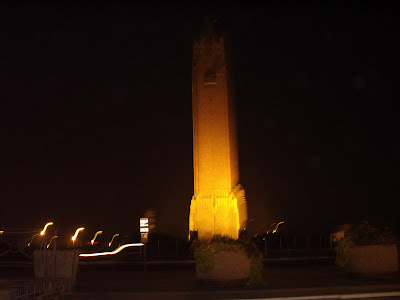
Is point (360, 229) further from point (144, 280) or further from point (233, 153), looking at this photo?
point (233, 153)

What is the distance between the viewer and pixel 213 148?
46500 millimetres

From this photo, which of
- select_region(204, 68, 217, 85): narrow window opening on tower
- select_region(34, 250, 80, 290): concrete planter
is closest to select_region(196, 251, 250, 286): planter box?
select_region(34, 250, 80, 290): concrete planter

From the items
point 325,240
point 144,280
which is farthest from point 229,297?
point 325,240

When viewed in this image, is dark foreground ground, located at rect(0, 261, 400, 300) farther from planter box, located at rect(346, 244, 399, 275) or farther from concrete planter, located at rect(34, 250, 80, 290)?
concrete planter, located at rect(34, 250, 80, 290)

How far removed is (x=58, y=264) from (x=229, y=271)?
4754 millimetres

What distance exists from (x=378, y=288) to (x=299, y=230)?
42.1m

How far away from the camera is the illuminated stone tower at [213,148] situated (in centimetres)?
4516

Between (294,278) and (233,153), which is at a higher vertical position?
(233,153)

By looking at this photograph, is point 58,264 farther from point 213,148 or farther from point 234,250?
point 213,148

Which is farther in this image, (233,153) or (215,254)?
(233,153)

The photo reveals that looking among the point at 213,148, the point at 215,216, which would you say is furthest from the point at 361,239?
the point at 213,148

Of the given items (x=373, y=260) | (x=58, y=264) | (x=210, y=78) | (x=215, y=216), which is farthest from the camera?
(x=210, y=78)

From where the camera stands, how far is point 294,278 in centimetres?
1708

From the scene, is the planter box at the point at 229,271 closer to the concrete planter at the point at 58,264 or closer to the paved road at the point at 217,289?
the paved road at the point at 217,289
